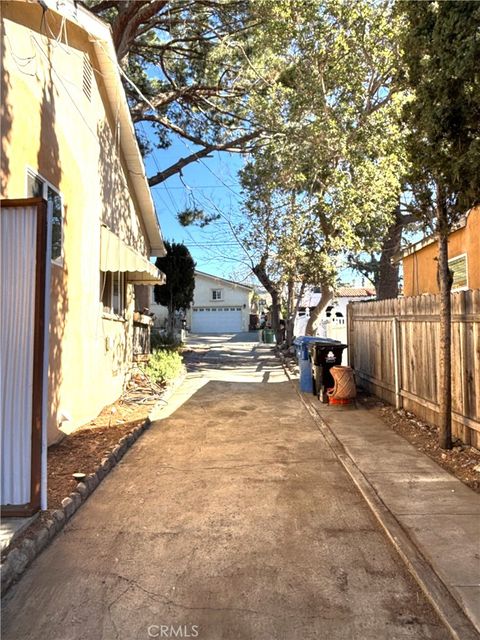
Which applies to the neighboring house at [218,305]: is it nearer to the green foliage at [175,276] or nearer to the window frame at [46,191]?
the green foliage at [175,276]

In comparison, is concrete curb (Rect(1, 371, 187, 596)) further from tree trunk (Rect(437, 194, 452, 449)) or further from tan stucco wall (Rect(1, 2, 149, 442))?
tree trunk (Rect(437, 194, 452, 449))

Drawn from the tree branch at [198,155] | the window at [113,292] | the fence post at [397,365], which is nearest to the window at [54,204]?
the window at [113,292]

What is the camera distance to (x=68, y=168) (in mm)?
7137

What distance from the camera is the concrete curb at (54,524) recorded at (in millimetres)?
3471

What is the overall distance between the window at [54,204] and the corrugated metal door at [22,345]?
195 cm

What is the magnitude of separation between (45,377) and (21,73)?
374cm

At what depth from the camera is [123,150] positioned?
36.0ft

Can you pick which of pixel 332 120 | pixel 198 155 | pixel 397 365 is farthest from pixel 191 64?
pixel 397 365

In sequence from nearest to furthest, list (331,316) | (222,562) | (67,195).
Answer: (222,562) < (67,195) < (331,316)

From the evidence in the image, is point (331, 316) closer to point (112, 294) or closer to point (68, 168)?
point (112, 294)

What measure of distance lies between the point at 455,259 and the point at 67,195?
7440mm

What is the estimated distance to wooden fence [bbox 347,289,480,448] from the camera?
6113 mm

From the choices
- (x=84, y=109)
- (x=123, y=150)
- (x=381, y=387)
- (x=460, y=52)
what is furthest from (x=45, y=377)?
(x=123, y=150)

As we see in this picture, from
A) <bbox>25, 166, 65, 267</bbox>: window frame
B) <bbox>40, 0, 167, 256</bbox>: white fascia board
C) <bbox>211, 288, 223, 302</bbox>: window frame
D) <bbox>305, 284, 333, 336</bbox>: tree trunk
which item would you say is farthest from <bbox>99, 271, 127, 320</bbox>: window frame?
<bbox>211, 288, 223, 302</bbox>: window frame
